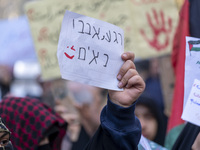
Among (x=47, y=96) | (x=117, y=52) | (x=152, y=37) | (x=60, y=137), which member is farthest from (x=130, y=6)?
(x=117, y=52)

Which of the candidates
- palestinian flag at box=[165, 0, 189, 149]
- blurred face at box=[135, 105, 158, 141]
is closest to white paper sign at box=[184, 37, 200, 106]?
→ palestinian flag at box=[165, 0, 189, 149]

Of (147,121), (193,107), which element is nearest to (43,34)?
(147,121)

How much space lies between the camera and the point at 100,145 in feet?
5.03

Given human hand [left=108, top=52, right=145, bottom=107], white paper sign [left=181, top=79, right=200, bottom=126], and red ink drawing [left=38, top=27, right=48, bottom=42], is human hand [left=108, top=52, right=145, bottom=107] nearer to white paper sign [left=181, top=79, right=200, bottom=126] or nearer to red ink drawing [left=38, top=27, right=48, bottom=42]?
white paper sign [left=181, top=79, right=200, bottom=126]

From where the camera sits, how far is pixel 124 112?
145 centimetres

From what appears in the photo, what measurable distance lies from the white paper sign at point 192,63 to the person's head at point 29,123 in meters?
0.88

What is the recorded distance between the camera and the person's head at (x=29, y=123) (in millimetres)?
1929

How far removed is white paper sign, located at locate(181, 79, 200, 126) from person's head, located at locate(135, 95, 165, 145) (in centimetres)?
126

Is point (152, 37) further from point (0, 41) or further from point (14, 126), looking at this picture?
point (0, 41)

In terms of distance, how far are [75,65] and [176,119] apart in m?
1.19

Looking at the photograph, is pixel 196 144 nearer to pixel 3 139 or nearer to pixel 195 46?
pixel 195 46

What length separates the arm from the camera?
4.75 ft

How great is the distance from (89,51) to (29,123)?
2.61ft

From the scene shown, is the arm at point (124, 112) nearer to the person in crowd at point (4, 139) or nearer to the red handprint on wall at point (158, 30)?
the person in crowd at point (4, 139)
